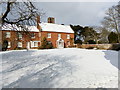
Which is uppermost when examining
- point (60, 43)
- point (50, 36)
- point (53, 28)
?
point (53, 28)

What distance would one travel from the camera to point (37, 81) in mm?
3973

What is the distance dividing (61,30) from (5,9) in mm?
23810

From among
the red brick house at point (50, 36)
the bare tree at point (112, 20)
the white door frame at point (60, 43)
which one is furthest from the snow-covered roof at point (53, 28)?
the bare tree at point (112, 20)

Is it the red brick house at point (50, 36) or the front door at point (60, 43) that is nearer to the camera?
the red brick house at point (50, 36)

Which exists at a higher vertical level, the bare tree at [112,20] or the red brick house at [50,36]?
the bare tree at [112,20]

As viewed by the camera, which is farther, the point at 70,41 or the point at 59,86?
the point at 70,41

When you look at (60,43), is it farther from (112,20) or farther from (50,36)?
(112,20)

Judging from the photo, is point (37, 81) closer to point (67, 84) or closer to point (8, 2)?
point (67, 84)

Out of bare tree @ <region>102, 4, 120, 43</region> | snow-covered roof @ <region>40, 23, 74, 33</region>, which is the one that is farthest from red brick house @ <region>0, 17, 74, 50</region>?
bare tree @ <region>102, 4, 120, 43</region>

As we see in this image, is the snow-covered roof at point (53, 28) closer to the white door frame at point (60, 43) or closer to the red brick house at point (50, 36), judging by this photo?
the red brick house at point (50, 36)

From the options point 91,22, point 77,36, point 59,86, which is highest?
point 91,22

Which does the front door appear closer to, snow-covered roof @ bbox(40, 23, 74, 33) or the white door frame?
the white door frame

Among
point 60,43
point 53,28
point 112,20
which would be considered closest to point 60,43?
point 60,43

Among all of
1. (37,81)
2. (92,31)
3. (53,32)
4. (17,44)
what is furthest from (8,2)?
(92,31)
